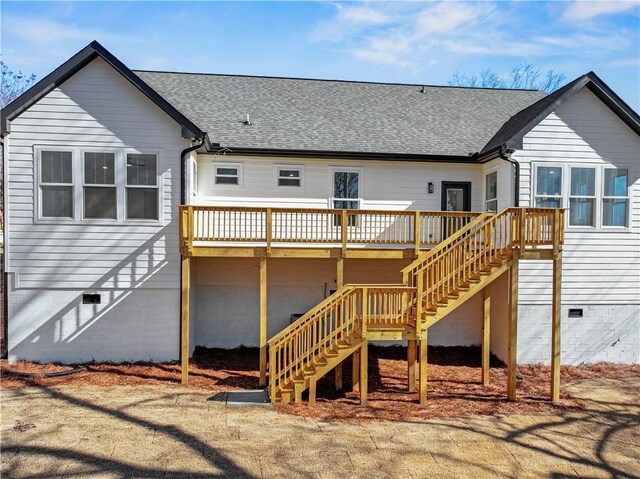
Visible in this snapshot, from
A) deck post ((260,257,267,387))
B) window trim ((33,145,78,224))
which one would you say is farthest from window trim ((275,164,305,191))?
window trim ((33,145,78,224))

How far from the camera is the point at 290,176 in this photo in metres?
13.7

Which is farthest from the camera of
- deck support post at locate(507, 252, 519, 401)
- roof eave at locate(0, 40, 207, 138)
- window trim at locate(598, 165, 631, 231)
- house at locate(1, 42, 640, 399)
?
window trim at locate(598, 165, 631, 231)

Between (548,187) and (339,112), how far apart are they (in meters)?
6.54

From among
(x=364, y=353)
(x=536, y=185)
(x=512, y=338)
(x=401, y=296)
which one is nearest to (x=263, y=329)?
(x=364, y=353)

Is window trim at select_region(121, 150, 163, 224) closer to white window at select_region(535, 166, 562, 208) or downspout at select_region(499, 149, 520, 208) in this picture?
downspout at select_region(499, 149, 520, 208)

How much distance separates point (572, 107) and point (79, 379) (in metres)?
13.6

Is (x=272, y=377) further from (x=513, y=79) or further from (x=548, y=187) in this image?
(x=513, y=79)

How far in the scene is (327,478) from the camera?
6465 millimetres

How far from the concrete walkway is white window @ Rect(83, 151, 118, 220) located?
422cm

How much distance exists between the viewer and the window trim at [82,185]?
1159 centimetres

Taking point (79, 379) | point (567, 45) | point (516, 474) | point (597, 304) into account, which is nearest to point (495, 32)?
point (567, 45)

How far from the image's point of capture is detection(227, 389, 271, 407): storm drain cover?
30.9 ft

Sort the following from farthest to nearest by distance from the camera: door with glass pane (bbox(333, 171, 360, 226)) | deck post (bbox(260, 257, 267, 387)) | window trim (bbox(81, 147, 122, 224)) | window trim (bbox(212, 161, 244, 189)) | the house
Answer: door with glass pane (bbox(333, 171, 360, 226)) → window trim (bbox(212, 161, 244, 189)) → window trim (bbox(81, 147, 122, 224)) → deck post (bbox(260, 257, 267, 387)) → the house

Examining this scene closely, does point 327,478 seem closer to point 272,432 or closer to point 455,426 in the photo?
point 272,432
